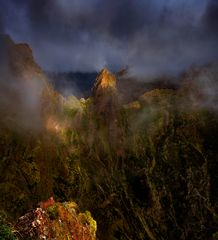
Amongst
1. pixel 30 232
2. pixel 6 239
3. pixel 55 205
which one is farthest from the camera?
pixel 55 205

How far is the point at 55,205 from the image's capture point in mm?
58562

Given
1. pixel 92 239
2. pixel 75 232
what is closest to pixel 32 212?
pixel 75 232

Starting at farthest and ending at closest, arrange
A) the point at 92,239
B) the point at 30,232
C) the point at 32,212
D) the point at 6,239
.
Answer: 1. the point at 92,239
2. the point at 32,212
3. the point at 30,232
4. the point at 6,239

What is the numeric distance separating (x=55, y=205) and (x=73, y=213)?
4.39m

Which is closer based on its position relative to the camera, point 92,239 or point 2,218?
point 2,218

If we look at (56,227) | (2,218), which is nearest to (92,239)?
(56,227)

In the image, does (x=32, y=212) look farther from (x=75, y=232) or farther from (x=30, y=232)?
(x=75, y=232)

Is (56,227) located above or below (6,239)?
above

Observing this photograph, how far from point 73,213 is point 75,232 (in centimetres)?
361

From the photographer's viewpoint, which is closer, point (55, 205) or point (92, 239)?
point (55, 205)

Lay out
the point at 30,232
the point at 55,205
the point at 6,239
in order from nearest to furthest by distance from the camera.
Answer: the point at 6,239, the point at 30,232, the point at 55,205

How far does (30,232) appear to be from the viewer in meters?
49.4

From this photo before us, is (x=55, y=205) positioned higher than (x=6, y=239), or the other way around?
(x=55, y=205)

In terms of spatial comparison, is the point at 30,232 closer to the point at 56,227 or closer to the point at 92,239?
the point at 56,227
